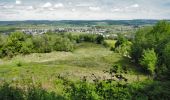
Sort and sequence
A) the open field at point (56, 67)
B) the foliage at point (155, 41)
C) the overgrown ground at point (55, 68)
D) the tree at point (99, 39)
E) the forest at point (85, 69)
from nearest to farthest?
the forest at point (85, 69) → the overgrown ground at point (55, 68) → the open field at point (56, 67) → the foliage at point (155, 41) → the tree at point (99, 39)

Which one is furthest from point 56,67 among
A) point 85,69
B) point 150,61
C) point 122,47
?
point 122,47

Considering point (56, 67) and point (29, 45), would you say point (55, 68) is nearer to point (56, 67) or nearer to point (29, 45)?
point (56, 67)

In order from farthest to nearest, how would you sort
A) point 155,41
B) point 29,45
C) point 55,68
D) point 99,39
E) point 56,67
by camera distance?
point 99,39, point 29,45, point 155,41, point 56,67, point 55,68

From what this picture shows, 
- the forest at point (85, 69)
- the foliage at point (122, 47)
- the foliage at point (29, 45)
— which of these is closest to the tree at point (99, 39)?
the forest at point (85, 69)

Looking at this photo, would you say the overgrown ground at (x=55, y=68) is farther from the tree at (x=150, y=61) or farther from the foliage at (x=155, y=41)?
the foliage at (x=155, y=41)

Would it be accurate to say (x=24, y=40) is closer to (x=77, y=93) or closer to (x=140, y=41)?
(x=140, y=41)

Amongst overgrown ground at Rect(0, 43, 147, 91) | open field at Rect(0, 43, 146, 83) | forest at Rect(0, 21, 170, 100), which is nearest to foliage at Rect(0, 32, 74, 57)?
forest at Rect(0, 21, 170, 100)

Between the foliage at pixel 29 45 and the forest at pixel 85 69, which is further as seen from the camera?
the foliage at pixel 29 45

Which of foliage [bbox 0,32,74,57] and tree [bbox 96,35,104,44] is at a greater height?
foliage [bbox 0,32,74,57]

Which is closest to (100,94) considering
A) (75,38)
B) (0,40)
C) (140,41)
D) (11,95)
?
(11,95)

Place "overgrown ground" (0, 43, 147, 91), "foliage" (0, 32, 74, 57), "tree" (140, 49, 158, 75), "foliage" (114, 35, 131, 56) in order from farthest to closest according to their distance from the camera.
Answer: "foliage" (114, 35, 131, 56) < "foliage" (0, 32, 74, 57) < "tree" (140, 49, 158, 75) < "overgrown ground" (0, 43, 147, 91)

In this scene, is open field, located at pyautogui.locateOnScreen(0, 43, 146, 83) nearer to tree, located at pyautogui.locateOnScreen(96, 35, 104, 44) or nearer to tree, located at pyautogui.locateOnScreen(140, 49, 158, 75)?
tree, located at pyautogui.locateOnScreen(140, 49, 158, 75)
